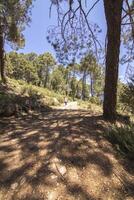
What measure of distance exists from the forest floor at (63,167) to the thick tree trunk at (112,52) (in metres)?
1.59

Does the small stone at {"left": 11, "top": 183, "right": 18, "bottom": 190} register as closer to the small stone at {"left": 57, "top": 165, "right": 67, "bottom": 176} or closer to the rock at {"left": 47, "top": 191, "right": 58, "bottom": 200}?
the rock at {"left": 47, "top": 191, "right": 58, "bottom": 200}

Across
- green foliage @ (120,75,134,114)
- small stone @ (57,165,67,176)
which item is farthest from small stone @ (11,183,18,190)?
green foliage @ (120,75,134,114)

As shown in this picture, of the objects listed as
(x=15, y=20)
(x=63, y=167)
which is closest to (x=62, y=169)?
(x=63, y=167)

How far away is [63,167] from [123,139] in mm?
1611

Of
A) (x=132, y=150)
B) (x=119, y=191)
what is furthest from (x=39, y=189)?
(x=132, y=150)

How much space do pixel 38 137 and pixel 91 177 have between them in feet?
6.62

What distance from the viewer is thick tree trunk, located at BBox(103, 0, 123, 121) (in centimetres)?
733

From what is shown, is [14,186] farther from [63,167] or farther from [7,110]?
[7,110]

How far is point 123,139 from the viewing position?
536 centimetres

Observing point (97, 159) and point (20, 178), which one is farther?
point (97, 159)

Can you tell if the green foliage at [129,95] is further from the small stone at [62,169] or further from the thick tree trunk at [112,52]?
the small stone at [62,169]

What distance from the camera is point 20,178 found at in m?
4.04

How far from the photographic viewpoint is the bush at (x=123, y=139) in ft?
16.5

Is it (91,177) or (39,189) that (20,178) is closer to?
(39,189)
